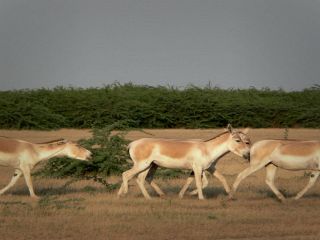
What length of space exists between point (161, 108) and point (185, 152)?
32.3 m

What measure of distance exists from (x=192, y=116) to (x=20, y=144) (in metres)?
32.4

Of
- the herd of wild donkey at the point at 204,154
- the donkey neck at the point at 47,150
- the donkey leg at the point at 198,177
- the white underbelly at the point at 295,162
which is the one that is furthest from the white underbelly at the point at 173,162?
the donkey neck at the point at 47,150

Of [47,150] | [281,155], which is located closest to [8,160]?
[47,150]

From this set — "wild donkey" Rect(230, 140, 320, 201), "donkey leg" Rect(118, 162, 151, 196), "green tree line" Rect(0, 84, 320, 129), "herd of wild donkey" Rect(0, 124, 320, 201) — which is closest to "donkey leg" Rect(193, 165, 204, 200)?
"herd of wild donkey" Rect(0, 124, 320, 201)

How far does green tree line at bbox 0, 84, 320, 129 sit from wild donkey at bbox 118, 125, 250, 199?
29.8 metres

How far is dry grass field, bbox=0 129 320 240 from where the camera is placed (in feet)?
37.2

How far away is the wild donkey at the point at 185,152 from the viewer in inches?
603

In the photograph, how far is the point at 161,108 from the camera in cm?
4759

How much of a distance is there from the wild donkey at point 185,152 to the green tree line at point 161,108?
29.8m

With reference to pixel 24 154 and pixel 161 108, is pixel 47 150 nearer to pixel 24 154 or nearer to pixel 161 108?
pixel 24 154

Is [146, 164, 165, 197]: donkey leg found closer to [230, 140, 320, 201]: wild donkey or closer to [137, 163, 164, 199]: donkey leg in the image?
[137, 163, 164, 199]: donkey leg

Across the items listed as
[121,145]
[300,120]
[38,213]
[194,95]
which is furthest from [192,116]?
[38,213]

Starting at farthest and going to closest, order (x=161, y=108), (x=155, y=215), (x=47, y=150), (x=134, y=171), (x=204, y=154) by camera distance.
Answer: (x=161, y=108)
(x=47, y=150)
(x=134, y=171)
(x=204, y=154)
(x=155, y=215)

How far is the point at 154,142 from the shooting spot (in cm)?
1549
